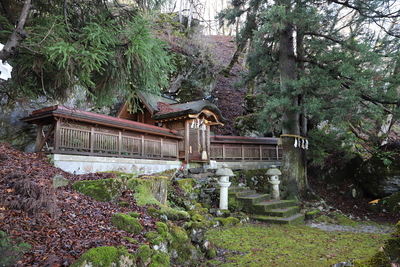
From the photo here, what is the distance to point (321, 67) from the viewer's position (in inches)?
441

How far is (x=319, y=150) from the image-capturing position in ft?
42.3

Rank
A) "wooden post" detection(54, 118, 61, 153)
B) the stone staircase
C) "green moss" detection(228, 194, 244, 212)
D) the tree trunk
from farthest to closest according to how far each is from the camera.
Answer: the tree trunk → "green moss" detection(228, 194, 244, 212) → the stone staircase → "wooden post" detection(54, 118, 61, 153)

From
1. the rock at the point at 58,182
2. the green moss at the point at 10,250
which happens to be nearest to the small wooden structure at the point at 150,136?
the rock at the point at 58,182

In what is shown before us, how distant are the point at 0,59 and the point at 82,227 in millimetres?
3020

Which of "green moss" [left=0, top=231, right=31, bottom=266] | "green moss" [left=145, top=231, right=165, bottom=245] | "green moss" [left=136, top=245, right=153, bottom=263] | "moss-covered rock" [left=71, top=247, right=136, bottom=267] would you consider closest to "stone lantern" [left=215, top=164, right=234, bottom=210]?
"green moss" [left=145, top=231, right=165, bottom=245]

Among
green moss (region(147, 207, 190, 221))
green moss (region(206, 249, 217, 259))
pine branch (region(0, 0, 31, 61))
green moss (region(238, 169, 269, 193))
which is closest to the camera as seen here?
pine branch (region(0, 0, 31, 61))

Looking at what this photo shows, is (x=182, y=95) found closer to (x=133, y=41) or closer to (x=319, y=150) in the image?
(x=319, y=150)

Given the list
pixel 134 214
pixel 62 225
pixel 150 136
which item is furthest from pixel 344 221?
pixel 62 225

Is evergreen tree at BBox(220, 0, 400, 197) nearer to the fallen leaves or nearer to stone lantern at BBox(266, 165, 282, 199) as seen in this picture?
stone lantern at BBox(266, 165, 282, 199)

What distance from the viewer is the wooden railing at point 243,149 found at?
50.0 ft

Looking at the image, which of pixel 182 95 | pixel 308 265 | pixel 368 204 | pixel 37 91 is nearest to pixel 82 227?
pixel 37 91

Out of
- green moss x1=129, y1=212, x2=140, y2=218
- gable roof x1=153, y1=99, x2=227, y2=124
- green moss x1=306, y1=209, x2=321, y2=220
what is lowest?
green moss x1=306, y1=209, x2=321, y2=220

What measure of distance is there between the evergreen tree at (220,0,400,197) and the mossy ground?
429 centimetres

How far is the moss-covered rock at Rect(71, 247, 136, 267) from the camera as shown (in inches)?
112
